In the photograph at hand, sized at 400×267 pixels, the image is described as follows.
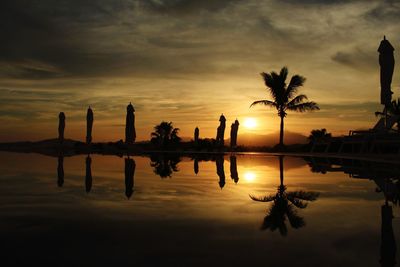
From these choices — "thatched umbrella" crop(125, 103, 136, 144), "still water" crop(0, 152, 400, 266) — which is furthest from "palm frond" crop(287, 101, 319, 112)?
"still water" crop(0, 152, 400, 266)

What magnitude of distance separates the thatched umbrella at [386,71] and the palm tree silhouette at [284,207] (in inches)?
466

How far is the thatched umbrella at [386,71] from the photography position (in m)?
17.7

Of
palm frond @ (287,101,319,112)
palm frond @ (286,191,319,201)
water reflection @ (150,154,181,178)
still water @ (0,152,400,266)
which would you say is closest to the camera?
still water @ (0,152,400,266)

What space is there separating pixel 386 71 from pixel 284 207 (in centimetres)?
1442

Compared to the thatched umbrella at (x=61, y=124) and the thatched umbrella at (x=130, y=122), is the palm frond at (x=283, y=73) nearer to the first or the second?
the thatched umbrella at (x=130, y=122)

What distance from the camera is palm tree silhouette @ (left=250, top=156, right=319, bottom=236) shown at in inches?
172

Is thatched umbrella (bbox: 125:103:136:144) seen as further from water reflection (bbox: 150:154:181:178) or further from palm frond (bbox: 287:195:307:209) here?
palm frond (bbox: 287:195:307:209)

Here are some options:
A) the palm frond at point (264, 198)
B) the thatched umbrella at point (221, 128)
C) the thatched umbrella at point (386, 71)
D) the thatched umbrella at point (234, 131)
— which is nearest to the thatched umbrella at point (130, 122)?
the thatched umbrella at point (221, 128)

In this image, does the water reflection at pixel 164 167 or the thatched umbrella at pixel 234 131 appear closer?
the water reflection at pixel 164 167

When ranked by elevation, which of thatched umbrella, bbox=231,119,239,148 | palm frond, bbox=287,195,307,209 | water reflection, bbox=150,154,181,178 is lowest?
palm frond, bbox=287,195,307,209

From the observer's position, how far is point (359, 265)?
9.73ft

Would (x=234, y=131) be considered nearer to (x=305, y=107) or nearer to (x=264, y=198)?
(x=305, y=107)

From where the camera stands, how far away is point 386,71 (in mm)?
17797

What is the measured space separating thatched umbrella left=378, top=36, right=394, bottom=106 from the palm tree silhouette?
38.8 feet
